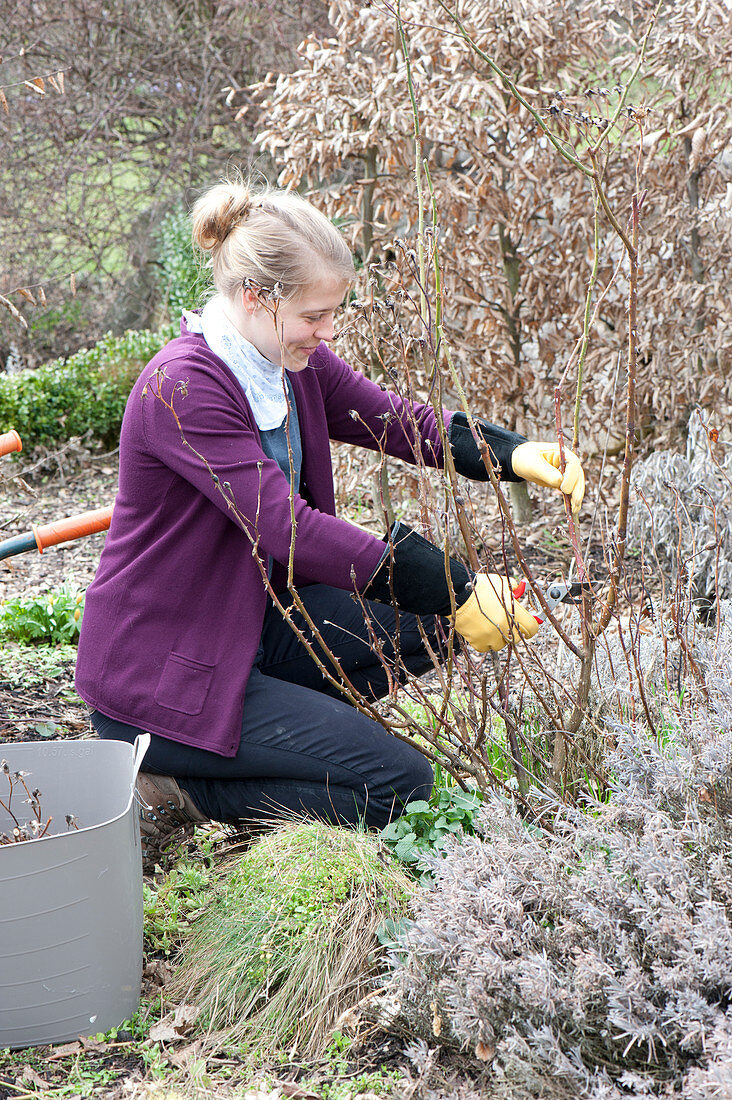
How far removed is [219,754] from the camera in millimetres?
2197

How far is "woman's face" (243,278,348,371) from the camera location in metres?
2.24

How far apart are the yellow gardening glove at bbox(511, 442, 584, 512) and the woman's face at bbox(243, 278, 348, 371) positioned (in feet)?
1.87

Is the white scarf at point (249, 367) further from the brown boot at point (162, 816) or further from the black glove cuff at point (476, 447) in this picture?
the brown boot at point (162, 816)

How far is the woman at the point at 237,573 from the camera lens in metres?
2.07

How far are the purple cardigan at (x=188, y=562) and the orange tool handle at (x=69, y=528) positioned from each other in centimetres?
4

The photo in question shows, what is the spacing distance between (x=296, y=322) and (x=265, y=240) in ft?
0.63

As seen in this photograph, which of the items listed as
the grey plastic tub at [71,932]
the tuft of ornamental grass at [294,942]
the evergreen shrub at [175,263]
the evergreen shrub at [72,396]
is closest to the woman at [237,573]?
the tuft of ornamental grass at [294,942]

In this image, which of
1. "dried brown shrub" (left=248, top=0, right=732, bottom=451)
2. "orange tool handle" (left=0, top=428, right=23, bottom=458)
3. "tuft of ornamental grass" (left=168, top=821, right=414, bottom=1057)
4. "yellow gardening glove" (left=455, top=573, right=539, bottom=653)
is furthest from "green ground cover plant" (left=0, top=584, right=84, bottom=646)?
"yellow gardening glove" (left=455, top=573, right=539, bottom=653)

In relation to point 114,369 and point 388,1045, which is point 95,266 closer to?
point 114,369

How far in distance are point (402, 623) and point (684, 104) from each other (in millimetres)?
2776

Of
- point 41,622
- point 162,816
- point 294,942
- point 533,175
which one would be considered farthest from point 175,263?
point 294,942

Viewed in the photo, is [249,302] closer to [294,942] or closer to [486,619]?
[486,619]

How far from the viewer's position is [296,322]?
226 cm

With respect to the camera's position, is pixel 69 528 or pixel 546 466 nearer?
pixel 69 528
